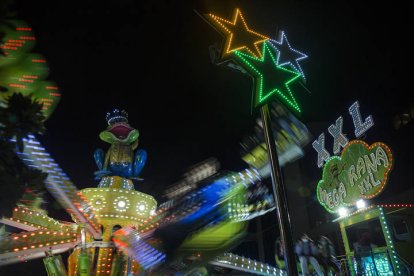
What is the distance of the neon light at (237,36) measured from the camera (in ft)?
12.5

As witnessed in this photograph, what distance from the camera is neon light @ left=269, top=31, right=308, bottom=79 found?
4145 mm

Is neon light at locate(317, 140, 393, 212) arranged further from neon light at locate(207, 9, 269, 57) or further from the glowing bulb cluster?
neon light at locate(207, 9, 269, 57)

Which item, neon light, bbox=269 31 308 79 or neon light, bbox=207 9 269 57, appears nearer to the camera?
neon light, bbox=207 9 269 57

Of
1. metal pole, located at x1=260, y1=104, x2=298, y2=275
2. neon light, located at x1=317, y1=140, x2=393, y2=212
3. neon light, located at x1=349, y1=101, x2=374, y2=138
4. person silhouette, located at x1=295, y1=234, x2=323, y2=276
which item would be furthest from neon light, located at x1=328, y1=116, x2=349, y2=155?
metal pole, located at x1=260, y1=104, x2=298, y2=275

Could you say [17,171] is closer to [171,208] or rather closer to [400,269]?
[171,208]

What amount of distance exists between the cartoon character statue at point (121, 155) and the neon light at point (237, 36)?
5486 mm

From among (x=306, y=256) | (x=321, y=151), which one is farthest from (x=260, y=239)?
(x=306, y=256)

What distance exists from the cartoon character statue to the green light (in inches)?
220

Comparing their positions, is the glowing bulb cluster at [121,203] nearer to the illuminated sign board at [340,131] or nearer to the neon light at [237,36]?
the neon light at [237,36]

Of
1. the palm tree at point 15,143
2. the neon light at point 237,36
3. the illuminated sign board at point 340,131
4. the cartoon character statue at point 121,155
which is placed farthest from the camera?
the illuminated sign board at point 340,131

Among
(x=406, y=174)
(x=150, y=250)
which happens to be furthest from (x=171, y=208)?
(x=406, y=174)

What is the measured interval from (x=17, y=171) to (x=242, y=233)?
11.5ft

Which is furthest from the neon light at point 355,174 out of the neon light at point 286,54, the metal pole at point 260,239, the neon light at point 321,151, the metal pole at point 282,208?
the metal pole at point 260,239

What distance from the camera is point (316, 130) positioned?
22484 millimetres
